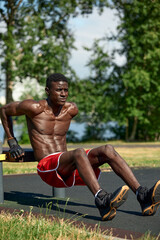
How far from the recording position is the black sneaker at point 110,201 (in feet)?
13.1

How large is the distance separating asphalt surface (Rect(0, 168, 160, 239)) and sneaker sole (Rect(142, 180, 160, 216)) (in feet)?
0.19

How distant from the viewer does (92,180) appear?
4223mm

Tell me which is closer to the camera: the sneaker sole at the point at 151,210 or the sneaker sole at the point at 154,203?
the sneaker sole at the point at 154,203

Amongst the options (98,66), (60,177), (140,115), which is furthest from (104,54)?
(60,177)

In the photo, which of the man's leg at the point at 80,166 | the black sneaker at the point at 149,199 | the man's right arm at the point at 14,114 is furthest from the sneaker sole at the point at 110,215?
the man's right arm at the point at 14,114

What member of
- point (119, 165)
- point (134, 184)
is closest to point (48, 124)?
point (119, 165)

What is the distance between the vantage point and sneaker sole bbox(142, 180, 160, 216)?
4156 mm

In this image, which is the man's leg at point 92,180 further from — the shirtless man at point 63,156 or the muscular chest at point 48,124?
the muscular chest at point 48,124

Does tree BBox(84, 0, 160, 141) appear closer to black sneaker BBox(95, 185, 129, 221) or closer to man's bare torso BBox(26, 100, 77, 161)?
man's bare torso BBox(26, 100, 77, 161)

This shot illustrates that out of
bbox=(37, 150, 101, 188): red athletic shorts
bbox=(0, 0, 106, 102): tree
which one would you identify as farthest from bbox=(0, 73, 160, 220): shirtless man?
bbox=(0, 0, 106, 102): tree

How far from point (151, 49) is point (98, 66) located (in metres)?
2.88

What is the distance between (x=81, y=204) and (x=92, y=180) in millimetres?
1132

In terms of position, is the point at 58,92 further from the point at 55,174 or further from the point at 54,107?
the point at 55,174

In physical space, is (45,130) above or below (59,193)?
above
